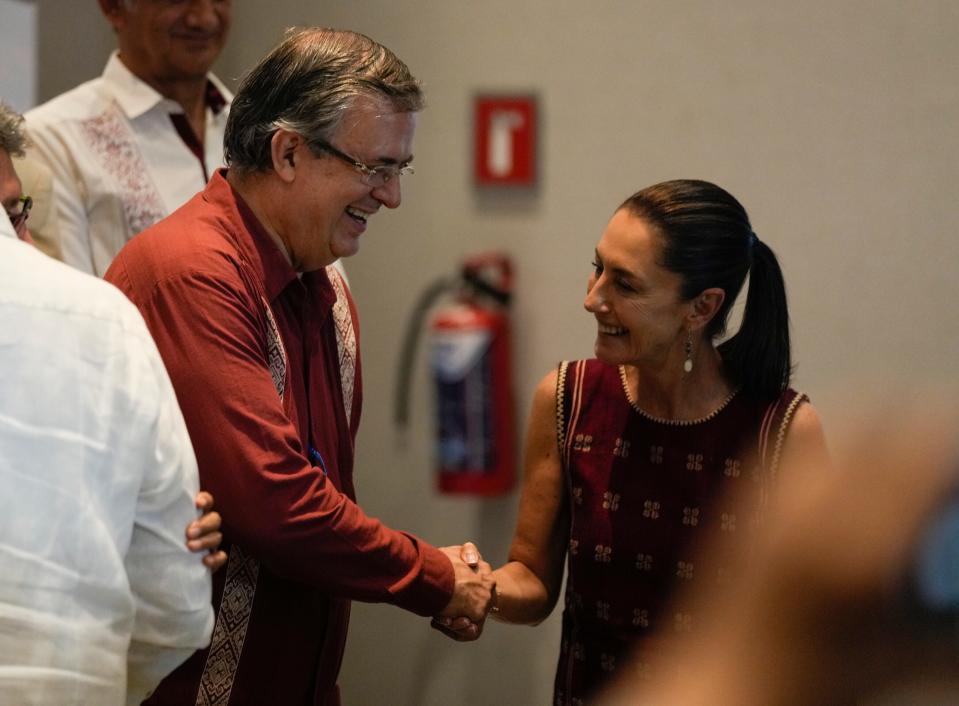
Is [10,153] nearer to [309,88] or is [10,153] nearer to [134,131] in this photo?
[309,88]

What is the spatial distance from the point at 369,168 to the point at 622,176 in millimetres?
1433

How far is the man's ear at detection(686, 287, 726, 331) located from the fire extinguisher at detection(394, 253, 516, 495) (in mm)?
1147

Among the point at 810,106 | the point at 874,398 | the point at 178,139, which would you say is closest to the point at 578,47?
the point at 810,106

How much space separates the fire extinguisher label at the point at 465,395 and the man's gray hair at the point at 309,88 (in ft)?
4.41

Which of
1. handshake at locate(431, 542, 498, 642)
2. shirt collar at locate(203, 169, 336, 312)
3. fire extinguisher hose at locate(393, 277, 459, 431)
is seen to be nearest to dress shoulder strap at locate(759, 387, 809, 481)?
handshake at locate(431, 542, 498, 642)

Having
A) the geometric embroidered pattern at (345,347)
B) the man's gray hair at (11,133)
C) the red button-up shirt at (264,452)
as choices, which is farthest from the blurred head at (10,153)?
the geometric embroidered pattern at (345,347)

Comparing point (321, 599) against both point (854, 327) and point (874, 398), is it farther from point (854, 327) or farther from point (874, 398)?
point (854, 327)

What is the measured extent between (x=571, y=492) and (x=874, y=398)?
152 centimetres

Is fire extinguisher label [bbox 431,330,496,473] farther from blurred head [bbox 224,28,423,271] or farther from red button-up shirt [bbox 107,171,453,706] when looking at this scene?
blurred head [bbox 224,28,423,271]

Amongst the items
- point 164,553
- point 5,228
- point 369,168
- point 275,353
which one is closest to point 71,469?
point 164,553

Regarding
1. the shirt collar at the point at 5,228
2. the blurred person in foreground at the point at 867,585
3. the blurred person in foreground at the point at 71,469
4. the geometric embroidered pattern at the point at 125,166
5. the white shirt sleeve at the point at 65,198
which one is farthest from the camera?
the geometric embroidered pattern at the point at 125,166

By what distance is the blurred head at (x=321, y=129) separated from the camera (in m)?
1.93

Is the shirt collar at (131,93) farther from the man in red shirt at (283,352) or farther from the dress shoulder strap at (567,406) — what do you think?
the dress shoulder strap at (567,406)

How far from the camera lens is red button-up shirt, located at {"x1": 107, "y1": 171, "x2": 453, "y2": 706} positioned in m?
1.78
